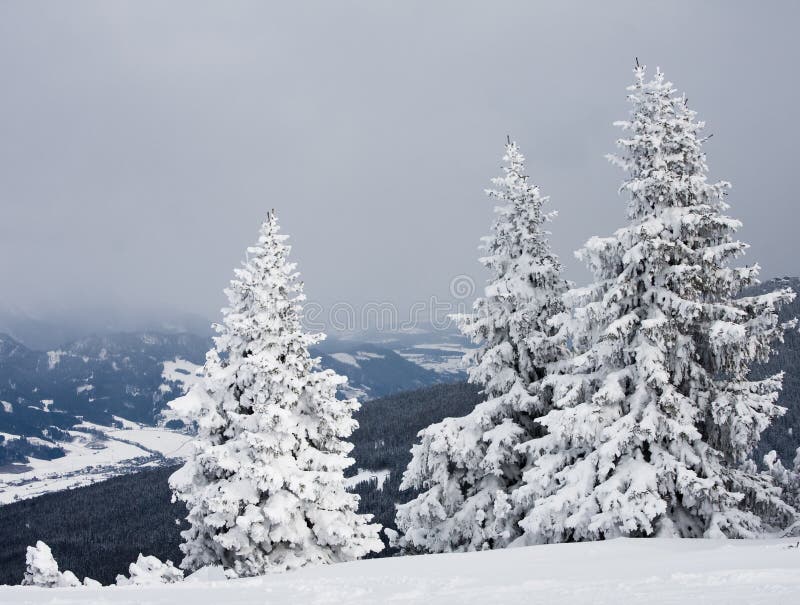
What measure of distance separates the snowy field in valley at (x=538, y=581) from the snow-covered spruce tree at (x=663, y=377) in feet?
8.19

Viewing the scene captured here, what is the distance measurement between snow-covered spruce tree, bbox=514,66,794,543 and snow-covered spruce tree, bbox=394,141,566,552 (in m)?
2.60

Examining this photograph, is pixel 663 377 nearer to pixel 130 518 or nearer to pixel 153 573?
pixel 153 573

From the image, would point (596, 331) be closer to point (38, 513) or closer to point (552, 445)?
point (552, 445)

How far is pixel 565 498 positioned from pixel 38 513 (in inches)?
8927

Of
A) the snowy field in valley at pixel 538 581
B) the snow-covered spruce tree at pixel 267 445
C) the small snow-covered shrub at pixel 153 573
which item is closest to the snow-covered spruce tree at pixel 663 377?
the snowy field in valley at pixel 538 581

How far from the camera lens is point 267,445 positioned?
19.8 m

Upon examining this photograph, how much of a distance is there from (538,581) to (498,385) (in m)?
11.3

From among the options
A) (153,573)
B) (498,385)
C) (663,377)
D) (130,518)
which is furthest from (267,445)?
(130,518)

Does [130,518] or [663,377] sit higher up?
[663,377]

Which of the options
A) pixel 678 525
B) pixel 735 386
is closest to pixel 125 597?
pixel 678 525

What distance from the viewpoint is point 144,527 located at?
154 metres

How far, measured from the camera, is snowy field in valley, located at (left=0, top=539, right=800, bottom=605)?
Answer: 7.68 meters

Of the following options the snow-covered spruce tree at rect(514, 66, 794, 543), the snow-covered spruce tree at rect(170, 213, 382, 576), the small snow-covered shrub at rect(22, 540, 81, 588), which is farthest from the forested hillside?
the snow-covered spruce tree at rect(514, 66, 794, 543)

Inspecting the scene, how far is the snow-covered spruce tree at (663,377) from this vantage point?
588 inches
